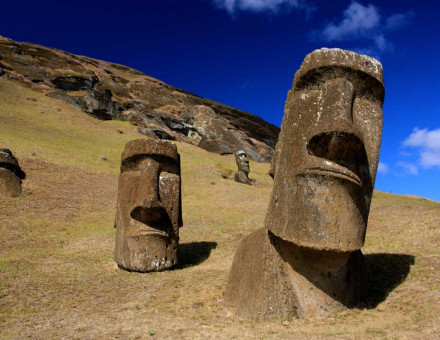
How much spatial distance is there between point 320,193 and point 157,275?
519 cm

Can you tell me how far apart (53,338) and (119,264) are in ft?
13.1

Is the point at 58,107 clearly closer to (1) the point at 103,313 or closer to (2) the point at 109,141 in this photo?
(2) the point at 109,141

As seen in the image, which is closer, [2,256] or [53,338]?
[53,338]

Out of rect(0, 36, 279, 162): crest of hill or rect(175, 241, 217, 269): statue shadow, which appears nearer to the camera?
rect(175, 241, 217, 269): statue shadow

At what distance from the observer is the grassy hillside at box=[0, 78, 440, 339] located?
517 centimetres

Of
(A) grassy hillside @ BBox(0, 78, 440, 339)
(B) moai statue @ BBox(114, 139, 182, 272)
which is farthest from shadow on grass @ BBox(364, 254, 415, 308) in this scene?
(B) moai statue @ BBox(114, 139, 182, 272)

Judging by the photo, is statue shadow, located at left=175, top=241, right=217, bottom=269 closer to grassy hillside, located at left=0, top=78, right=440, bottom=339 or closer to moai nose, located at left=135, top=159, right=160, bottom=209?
grassy hillside, located at left=0, top=78, right=440, bottom=339

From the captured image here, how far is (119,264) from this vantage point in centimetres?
929

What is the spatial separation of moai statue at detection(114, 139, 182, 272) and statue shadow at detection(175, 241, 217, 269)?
72 centimetres

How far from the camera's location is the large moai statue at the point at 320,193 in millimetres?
4926

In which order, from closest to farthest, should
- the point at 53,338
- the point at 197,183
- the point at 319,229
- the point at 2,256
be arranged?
the point at 319,229 → the point at 53,338 → the point at 2,256 → the point at 197,183

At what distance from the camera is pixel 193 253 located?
1085 centimetres

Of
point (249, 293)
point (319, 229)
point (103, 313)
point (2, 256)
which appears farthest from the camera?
point (2, 256)

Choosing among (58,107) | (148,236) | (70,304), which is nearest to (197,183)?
(148,236)
